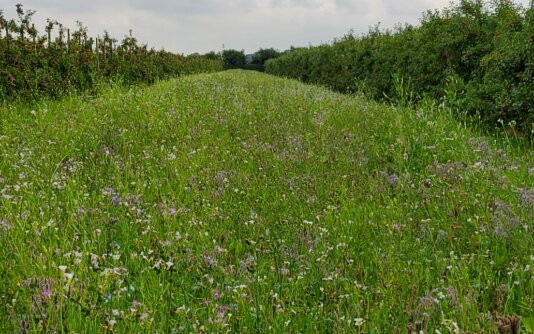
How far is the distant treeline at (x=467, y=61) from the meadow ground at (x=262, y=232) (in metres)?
1.52

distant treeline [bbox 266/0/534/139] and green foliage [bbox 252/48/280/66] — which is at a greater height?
green foliage [bbox 252/48/280/66]

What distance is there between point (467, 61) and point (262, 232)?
8732 mm

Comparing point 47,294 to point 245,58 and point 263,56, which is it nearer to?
point 263,56

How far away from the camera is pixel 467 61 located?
10.5m

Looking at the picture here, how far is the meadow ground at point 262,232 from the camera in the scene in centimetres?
244

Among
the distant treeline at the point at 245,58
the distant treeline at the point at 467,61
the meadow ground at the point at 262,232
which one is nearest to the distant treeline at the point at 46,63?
the meadow ground at the point at 262,232

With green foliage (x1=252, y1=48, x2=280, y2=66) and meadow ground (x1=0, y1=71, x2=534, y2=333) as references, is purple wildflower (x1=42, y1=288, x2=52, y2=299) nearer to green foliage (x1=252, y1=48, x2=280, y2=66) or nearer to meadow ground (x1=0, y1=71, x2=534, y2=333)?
meadow ground (x1=0, y1=71, x2=534, y2=333)

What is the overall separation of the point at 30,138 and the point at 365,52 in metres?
15.5

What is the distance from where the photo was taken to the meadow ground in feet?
7.99

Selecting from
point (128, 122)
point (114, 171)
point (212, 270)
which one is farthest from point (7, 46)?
point (212, 270)

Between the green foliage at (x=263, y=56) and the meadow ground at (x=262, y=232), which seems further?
the green foliage at (x=263, y=56)

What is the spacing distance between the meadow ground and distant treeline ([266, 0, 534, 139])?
1524 millimetres

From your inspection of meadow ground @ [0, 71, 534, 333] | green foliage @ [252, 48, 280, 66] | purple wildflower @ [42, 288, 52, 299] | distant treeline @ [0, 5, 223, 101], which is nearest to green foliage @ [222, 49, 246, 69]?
green foliage @ [252, 48, 280, 66]

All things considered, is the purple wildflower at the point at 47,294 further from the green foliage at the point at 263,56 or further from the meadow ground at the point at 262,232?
the green foliage at the point at 263,56
